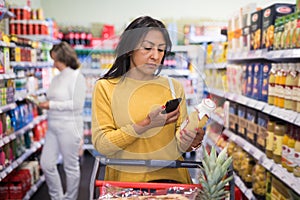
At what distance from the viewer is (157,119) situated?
157 centimetres

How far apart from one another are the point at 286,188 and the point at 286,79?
77 cm

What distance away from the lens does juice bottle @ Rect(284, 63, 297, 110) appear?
2.60 meters

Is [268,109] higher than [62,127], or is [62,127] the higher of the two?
[268,109]

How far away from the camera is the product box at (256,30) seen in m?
3.34

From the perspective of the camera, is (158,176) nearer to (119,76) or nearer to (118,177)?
(118,177)

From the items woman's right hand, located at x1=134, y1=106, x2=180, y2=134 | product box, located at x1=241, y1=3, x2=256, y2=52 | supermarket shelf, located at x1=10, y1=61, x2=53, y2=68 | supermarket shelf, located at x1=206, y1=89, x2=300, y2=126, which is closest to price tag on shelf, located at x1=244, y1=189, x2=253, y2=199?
supermarket shelf, located at x1=206, y1=89, x2=300, y2=126

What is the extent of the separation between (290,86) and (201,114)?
55.9 inches

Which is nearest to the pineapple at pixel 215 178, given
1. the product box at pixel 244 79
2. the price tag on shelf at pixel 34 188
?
the product box at pixel 244 79

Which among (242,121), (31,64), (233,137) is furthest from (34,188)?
(242,121)

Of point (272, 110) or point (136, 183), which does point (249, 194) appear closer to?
point (272, 110)

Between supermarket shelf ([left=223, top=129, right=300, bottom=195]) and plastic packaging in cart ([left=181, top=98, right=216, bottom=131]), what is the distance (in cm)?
125

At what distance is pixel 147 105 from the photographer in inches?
65.7

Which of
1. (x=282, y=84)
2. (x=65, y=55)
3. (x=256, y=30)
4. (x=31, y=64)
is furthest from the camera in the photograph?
(x=31, y=64)

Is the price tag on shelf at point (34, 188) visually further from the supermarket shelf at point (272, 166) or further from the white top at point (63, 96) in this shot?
the supermarket shelf at point (272, 166)
